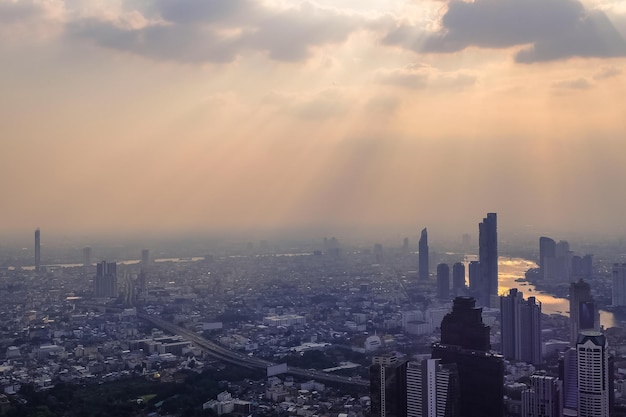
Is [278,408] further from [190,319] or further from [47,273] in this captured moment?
[47,273]

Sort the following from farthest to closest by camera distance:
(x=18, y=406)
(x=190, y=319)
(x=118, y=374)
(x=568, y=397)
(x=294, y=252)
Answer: (x=294, y=252) < (x=190, y=319) < (x=118, y=374) < (x=18, y=406) < (x=568, y=397)

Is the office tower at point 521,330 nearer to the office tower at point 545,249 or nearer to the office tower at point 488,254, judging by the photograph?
the office tower at point 488,254

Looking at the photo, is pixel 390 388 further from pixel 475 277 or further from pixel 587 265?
pixel 587 265

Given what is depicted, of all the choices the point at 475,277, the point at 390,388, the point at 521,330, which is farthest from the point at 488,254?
the point at 390,388

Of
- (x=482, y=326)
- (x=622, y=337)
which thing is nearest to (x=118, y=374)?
(x=482, y=326)

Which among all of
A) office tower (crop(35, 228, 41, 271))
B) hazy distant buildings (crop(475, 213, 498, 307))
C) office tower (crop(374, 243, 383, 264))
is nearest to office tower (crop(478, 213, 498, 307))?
hazy distant buildings (crop(475, 213, 498, 307))
